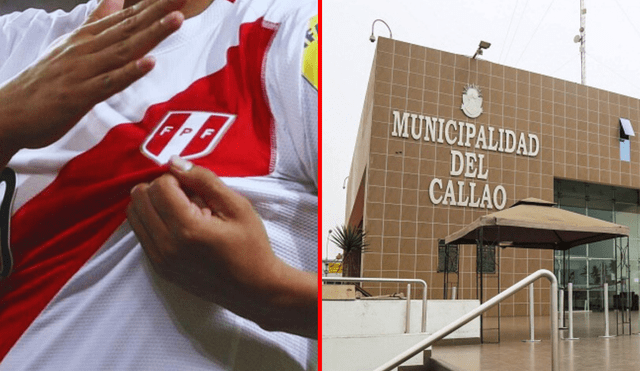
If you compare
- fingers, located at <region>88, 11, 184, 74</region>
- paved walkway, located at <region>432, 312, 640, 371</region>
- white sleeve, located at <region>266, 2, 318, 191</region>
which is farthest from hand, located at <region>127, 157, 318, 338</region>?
paved walkway, located at <region>432, 312, 640, 371</region>

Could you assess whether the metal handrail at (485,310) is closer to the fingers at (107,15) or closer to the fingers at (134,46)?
the fingers at (134,46)

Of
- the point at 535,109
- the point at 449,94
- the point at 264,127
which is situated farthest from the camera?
the point at 535,109

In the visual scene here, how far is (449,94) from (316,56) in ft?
39.6

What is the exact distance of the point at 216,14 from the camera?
299 centimetres

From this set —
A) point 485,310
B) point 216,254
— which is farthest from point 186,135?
point 485,310

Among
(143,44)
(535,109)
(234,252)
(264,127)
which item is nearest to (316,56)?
(264,127)

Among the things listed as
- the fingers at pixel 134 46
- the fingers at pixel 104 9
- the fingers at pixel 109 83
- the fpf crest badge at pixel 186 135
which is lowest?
the fpf crest badge at pixel 186 135

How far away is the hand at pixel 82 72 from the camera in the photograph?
2713 millimetres

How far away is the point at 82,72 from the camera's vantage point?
2.82 metres

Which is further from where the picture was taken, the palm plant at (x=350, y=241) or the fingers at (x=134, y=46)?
the palm plant at (x=350, y=241)

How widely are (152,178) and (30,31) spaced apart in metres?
1.08

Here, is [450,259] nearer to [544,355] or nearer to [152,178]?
[544,355]

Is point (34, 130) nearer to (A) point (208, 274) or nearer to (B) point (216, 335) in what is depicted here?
(A) point (208, 274)

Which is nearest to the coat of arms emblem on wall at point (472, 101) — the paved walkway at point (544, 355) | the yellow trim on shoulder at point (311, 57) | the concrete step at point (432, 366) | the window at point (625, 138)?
the window at point (625, 138)
